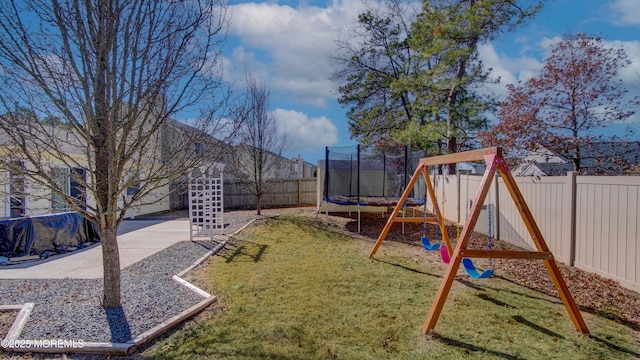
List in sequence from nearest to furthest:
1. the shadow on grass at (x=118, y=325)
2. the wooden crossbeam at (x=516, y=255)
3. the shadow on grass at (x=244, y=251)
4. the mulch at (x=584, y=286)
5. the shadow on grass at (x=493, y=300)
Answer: the shadow on grass at (x=118, y=325)
the wooden crossbeam at (x=516, y=255)
the mulch at (x=584, y=286)
the shadow on grass at (x=493, y=300)
the shadow on grass at (x=244, y=251)

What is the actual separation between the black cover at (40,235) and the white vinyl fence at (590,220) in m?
7.43

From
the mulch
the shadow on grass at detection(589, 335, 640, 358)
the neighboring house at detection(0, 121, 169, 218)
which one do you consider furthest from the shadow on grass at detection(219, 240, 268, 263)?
the shadow on grass at detection(589, 335, 640, 358)

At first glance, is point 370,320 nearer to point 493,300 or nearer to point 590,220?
point 493,300

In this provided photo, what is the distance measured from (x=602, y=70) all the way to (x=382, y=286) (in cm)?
689

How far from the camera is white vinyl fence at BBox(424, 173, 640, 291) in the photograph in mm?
4098

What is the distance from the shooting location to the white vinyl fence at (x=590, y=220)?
4098 mm

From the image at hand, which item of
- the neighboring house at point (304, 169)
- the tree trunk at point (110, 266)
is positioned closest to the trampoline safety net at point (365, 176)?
the tree trunk at point (110, 266)

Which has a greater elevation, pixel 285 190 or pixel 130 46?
pixel 130 46

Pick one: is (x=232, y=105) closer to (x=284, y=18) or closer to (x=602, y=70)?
(x=284, y=18)

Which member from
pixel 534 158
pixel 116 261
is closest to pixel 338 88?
pixel 534 158

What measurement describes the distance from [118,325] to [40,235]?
462cm

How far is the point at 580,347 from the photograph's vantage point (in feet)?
9.23

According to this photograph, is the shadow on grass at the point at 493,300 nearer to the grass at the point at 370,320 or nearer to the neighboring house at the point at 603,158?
the grass at the point at 370,320

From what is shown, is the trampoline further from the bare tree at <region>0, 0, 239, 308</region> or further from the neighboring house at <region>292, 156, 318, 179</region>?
the neighboring house at <region>292, 156, 318, 179</region>
